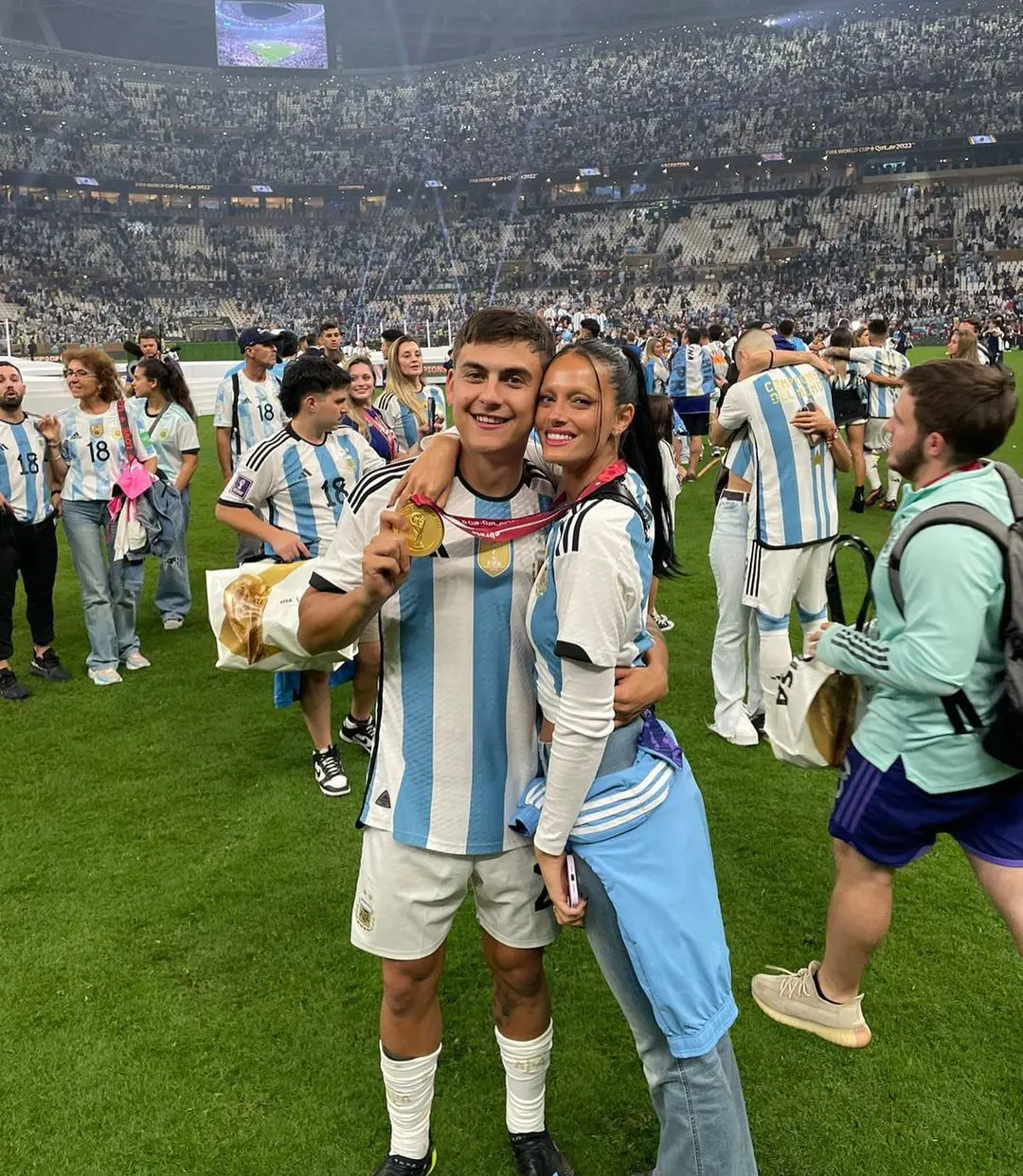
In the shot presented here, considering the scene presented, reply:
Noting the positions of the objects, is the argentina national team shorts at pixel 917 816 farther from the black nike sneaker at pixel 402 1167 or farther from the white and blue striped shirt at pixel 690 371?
the white and blue striped shirt at pixel 690 371

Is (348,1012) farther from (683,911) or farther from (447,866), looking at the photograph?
(683,911)

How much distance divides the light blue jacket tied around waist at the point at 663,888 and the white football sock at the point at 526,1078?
2.09 ft

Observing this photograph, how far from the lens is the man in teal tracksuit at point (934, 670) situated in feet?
6.82

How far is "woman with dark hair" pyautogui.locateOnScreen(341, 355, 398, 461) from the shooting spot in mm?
5715

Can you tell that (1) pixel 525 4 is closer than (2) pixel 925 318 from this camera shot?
No

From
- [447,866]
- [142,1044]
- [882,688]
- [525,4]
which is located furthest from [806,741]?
[525,4]

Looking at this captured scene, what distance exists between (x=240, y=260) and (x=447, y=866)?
185ft

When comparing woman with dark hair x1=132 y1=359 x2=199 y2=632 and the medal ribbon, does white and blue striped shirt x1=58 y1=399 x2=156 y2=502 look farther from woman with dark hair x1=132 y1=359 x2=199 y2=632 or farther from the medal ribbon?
the medal ribbon

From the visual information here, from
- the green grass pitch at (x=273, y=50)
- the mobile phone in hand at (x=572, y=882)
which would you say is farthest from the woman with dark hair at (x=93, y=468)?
the green grass pitch at (x=273, y=50)

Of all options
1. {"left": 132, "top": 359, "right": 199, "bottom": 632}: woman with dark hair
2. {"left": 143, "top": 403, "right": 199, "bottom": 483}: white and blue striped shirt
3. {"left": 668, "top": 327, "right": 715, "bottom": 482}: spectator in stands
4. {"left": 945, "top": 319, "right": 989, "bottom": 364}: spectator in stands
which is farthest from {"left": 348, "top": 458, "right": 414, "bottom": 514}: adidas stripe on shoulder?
{"left": 668, "top": 327, "right": 715, "bottom": 482}: spectator in stands

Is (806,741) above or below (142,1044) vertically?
above

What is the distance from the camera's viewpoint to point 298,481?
4.30 metres

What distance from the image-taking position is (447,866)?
2.00 m

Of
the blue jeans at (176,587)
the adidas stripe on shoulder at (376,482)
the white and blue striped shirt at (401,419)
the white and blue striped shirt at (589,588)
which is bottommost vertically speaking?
the blue jeans at (176,587)
